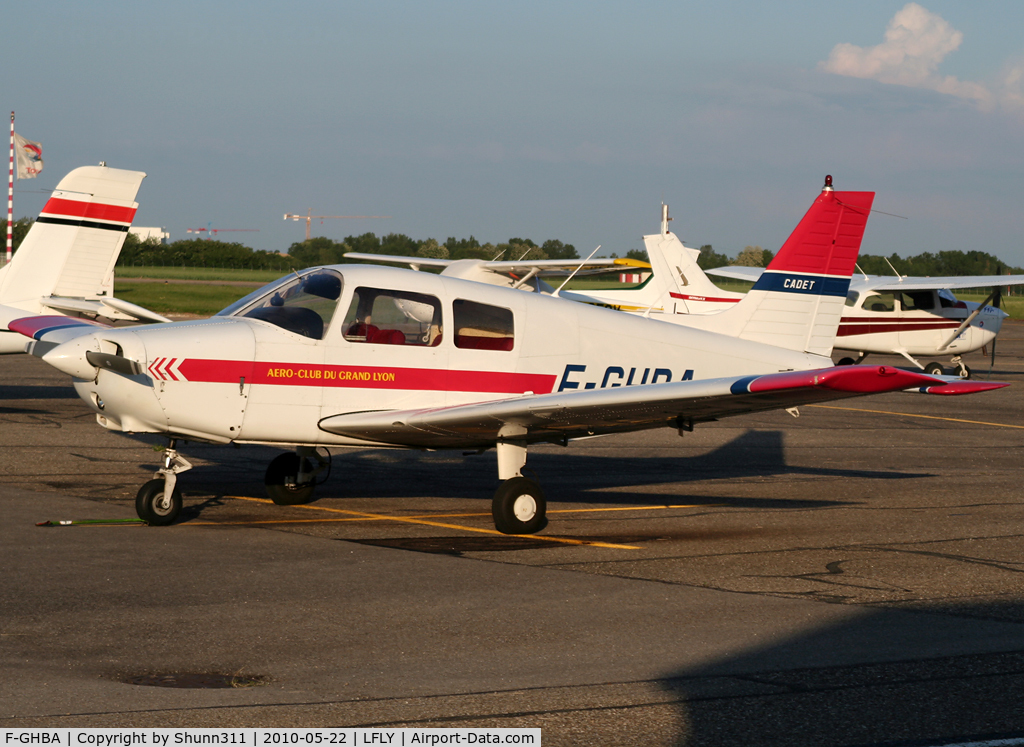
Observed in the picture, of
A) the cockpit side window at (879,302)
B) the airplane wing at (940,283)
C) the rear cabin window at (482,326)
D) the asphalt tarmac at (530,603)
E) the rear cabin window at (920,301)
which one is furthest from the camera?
the rear cabin window at (920,301)

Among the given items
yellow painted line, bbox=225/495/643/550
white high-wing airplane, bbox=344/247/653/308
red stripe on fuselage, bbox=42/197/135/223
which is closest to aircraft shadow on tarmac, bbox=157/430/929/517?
yellow painted line, bbox=225/495/643/550

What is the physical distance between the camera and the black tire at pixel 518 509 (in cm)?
942

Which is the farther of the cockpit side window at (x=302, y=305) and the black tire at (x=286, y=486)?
the black tire at (x=286, y=486)

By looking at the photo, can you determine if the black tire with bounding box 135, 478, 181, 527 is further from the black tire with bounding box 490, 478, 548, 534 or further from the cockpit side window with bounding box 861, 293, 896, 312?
the cockpit side window with bounding box 861, 293, 896, 312

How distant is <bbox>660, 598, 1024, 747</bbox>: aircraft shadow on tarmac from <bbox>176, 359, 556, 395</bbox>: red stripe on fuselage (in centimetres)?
417

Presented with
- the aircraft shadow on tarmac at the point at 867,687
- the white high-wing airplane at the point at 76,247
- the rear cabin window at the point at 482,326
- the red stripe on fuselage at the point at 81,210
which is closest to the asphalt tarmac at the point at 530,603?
the aircraft shadow on tarmac at the point at 867,687

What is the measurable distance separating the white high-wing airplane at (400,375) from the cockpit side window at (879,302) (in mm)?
17487

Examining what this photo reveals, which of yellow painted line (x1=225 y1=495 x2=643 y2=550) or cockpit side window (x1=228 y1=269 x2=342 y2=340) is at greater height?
cockpit side window (x1=228 y1=269 x2=342 y2=340)

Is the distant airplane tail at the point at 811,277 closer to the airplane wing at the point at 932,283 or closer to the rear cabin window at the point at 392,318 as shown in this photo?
the rear cabin window at the point at 392,318

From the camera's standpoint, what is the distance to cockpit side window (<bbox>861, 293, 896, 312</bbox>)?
27188 millimetres

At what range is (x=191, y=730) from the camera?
4.39 m

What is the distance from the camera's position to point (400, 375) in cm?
962

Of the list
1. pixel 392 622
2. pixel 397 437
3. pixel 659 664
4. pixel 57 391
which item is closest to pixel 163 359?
pixel 397 437

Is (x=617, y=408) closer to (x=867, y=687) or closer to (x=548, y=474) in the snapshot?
(x=867, y=687)
